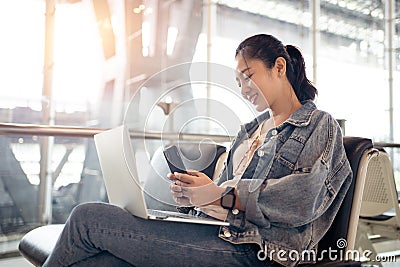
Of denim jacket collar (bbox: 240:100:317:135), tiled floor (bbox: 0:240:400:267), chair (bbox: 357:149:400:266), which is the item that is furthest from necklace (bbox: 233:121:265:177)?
tiled floor (bbox: 0:240:400:267)

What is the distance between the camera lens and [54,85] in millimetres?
3410

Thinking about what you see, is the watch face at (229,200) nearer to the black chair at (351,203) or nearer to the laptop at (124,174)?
the laptop at (124,174)

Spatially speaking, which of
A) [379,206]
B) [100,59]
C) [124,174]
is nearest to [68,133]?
[124,174]

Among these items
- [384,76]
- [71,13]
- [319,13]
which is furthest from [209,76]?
[384,76]

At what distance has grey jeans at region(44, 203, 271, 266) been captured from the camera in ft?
3.36

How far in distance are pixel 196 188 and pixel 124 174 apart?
19cm

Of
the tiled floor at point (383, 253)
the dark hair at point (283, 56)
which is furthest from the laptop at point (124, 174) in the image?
the tiled floor at point (383, 253)

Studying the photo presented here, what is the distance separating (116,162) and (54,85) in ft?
8.43

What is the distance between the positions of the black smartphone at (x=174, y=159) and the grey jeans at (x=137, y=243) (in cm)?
14

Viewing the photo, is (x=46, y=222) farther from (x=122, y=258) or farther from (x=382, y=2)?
(x=382, y=2)

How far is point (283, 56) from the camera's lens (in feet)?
4.14

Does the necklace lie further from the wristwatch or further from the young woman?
the wristwatch

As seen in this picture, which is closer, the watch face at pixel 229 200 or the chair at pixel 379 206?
the watch face at pixel 229 200

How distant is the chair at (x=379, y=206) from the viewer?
1.85 m
